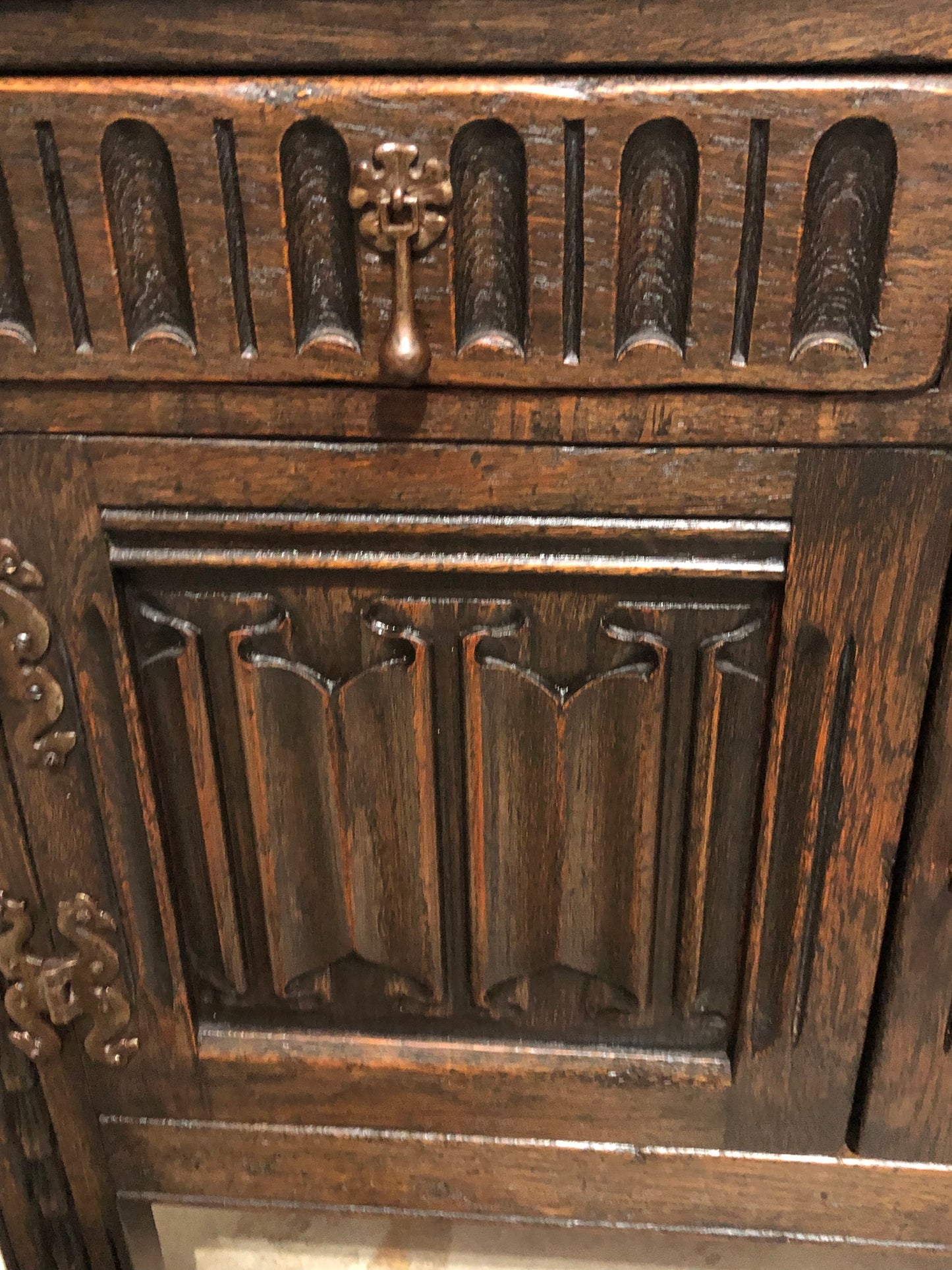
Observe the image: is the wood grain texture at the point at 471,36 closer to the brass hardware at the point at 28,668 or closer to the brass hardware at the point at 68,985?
the brass hardware at the point at 28,668

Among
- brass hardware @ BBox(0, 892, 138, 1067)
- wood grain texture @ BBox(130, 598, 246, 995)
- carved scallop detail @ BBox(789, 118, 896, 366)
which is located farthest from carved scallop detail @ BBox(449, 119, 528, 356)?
brass hardware @ BBox(0, 892, 138, 1067)

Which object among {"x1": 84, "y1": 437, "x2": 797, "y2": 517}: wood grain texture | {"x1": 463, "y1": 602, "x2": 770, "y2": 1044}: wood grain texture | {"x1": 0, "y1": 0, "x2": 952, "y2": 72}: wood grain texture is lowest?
{"x1": 463, "y1": 602, "x2": 770, "y2": 1044}: wood grain texture

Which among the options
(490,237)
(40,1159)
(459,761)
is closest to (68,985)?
(40,1159)

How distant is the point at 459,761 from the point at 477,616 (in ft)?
0.30

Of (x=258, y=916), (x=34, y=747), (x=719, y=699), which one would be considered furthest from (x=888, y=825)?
(x=34, y=747)

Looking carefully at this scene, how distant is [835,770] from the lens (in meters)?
0.57

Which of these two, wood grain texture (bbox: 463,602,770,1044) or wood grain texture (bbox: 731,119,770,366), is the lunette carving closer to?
wood grain texture (bbox: 463,602,770,1044)

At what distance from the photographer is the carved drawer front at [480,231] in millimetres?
442

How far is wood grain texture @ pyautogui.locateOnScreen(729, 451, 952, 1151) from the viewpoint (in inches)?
20.1

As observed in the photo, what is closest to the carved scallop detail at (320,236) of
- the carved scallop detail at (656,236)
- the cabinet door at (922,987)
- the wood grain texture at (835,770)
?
the carved scallop detail at (656,236)

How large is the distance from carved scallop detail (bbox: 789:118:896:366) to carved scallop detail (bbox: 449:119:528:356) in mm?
126

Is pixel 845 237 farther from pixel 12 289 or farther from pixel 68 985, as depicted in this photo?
pixel 68 985

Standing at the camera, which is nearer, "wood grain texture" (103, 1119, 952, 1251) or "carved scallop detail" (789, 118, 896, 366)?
"carved scallop detail" (789, 118, 896, 366)

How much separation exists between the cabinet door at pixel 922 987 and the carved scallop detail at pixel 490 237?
27cm
